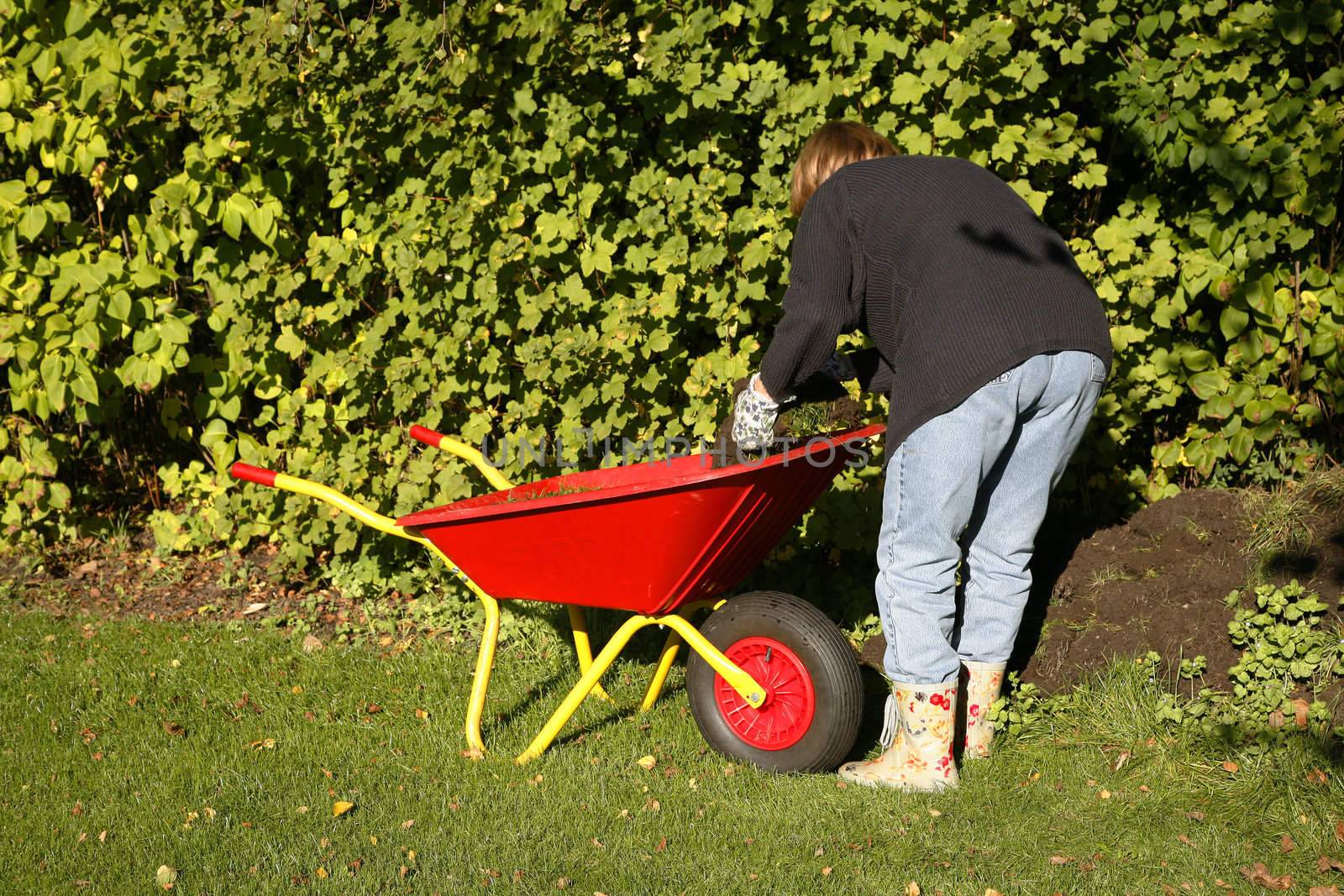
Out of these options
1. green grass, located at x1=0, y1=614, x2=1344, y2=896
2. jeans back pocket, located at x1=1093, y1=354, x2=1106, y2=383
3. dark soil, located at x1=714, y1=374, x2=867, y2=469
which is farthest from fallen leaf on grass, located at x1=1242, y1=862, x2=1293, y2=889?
dark soil, located at x1=714, y1=374, x2=867, y2=469

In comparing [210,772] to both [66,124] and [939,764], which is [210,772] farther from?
[66,124]

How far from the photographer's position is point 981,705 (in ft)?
10.8

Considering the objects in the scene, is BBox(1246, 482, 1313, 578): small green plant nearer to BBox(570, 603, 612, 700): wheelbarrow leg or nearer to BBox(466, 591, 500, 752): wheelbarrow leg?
BBox(570, 603, 612, 700): wheelbarrow leg

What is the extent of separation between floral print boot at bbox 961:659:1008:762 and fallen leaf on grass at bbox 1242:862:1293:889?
0.72 meters

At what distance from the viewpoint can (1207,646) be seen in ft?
11.3

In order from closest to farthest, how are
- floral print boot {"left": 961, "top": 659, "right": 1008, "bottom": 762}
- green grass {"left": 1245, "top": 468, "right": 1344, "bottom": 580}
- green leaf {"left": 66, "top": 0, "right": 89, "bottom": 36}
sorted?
floral print boot {"left": 961, "top": 659, "right": 1008, "bottom": 762}, green grass {"left": 1245, "top": 468, "right": 1344, "bottom": 580}, green leaf {"left": 66, "top": 0, "right": 89, "bottom": 36}

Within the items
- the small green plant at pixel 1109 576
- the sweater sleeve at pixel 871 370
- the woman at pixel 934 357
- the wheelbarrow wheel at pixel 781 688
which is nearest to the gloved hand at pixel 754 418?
the woman at pixel 934 357

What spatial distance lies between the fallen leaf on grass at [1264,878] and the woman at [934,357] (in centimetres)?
70

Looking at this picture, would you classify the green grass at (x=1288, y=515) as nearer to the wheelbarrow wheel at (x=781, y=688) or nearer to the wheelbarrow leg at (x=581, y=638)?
the wheelbarrow wheel at (x=781, y=688)

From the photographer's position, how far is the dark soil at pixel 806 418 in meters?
3.17

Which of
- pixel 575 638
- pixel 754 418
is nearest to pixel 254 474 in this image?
pixel 575 638

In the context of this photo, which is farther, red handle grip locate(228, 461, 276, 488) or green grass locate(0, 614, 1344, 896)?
red handle grip locate(228, 461, 276, 488)

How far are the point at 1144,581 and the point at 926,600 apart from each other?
1.06 metres

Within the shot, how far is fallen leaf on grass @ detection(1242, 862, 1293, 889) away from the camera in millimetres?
2652
